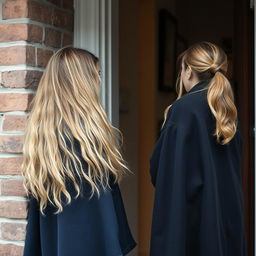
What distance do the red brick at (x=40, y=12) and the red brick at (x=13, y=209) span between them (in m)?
0.75

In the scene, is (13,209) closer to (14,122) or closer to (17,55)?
(14,122)

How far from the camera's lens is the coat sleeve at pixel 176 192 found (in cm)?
199

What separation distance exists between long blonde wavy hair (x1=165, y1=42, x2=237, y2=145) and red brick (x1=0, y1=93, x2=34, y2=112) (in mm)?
712

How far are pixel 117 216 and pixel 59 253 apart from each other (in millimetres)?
259

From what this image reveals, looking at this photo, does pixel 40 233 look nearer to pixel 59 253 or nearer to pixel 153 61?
pixel 59 253

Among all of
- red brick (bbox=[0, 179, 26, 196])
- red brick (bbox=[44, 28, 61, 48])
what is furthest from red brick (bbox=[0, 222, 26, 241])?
red brick (bbox=[44, 28, 61, 48])

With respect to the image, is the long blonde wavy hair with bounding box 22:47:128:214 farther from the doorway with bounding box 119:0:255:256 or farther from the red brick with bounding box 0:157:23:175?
the doorway with bounding box 119:0:255:256

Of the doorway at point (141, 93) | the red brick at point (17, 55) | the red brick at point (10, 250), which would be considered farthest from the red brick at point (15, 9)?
the doorway at point (141, 93)

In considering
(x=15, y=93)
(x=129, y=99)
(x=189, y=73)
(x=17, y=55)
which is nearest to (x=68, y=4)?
(x=17, y=55)

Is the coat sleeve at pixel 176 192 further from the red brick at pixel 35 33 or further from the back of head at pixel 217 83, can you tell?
the red brick at pixel 35 33

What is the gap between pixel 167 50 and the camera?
4195 mm

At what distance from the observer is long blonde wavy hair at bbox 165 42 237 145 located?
1.99 meters

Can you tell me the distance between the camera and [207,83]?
206 centimetres

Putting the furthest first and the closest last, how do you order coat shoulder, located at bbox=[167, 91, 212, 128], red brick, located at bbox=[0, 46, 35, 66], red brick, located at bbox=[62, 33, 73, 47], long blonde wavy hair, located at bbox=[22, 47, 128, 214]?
red brick, located at bbox=[62, 33, 73, 47], coat shoulder, located at bbox=[167, 91, 212, 128], red brick, located at bbox=[0, 46, 35, 66], long blonde wavy hair, located at bbox=[22, 47, 128, 214]
